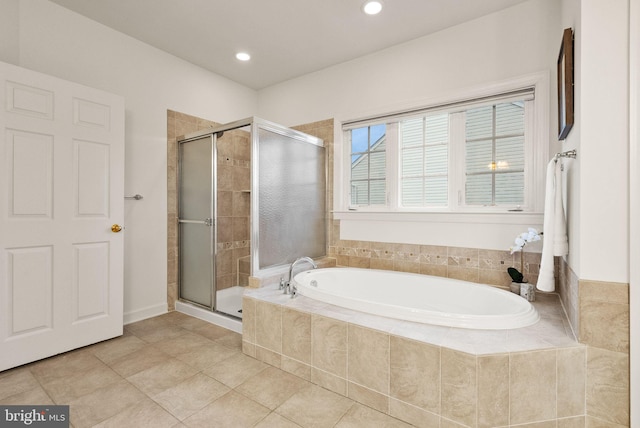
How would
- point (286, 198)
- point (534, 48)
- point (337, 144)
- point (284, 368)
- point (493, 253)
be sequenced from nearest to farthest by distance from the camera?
point (284, 368), point (534, 48), point (493, 253), point (286, 198), point (337, 144)

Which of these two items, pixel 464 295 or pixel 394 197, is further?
pixel 394 197

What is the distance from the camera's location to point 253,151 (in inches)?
94.7

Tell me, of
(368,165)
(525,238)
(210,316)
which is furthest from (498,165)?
(210,316)

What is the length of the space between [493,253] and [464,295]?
0.42 m

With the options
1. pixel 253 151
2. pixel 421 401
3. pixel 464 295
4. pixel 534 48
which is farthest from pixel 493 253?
pixel 253 151

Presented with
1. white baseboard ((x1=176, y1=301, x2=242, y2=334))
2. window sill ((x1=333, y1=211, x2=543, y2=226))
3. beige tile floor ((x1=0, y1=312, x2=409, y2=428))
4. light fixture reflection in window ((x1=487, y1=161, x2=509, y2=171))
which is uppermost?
light fixture reflection in window ((x1=487, y1=161, x2=509, y2=171))

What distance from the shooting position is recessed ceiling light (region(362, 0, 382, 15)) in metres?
2.19

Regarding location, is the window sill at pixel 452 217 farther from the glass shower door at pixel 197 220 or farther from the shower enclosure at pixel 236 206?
the glass shower door at pixel 197 220

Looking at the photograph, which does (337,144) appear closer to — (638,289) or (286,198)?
(286,198)

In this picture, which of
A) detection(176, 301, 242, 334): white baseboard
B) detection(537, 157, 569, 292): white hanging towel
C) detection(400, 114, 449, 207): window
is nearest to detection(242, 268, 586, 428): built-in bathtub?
detection(537, 157, 569, 292): white hanging towel

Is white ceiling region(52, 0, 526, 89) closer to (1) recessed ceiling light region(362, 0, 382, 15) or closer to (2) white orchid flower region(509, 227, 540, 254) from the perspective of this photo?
(1) recessed ceiling light region(362, 0, 382, 15)

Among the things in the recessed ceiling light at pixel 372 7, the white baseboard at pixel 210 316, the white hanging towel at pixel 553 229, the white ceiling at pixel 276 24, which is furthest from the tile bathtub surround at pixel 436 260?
the recessed ceiling light at pixel 372 7

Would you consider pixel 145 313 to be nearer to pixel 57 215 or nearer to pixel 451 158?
pixel 57 215

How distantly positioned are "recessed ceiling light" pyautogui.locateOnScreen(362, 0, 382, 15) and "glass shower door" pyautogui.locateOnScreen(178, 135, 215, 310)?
1.68m
